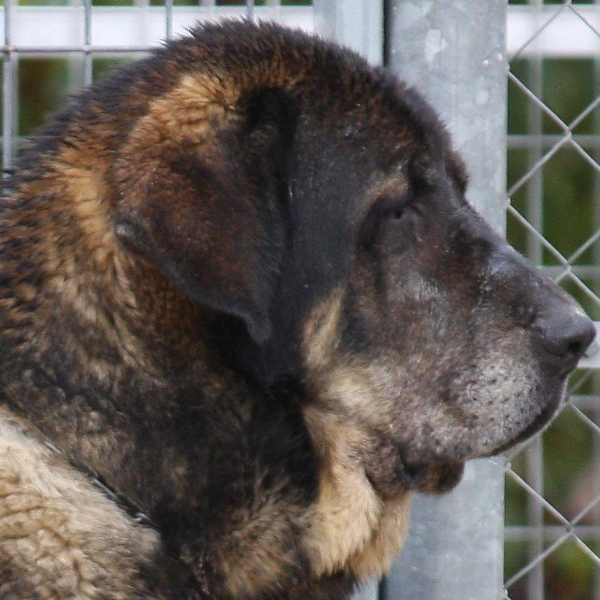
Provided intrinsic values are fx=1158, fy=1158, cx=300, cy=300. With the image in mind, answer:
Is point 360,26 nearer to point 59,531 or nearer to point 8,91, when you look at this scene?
point 8,91

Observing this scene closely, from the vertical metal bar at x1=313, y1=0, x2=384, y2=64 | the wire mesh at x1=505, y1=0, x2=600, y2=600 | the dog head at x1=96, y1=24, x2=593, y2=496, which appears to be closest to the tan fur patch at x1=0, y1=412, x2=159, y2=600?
the dog head at x1=96, y1=24, x2=593, y2=496

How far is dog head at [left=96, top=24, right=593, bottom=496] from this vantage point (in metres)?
2.22

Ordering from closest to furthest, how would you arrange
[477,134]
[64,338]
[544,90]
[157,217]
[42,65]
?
1. [157,217]
2. [64,338]
3. [477,134]
4. [42,65]
5. [544,90]

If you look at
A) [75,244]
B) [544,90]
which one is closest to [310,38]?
[75,244]

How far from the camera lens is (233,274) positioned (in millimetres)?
2008

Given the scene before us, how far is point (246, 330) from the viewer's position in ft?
7.06

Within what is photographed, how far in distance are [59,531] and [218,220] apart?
2.03 ft

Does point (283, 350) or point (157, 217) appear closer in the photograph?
point (157, 217)

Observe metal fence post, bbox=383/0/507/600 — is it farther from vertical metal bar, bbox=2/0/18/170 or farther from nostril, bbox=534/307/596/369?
vertical metal bar, bbox=2/0/18/170

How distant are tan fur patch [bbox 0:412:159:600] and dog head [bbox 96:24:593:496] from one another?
37 centimetres

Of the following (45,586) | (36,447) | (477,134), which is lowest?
(45,586)

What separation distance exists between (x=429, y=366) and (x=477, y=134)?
0.61 m

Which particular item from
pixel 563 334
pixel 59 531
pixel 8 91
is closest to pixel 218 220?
pixel 59 531

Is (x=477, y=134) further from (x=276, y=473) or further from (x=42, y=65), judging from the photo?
(x=42, y=65)
